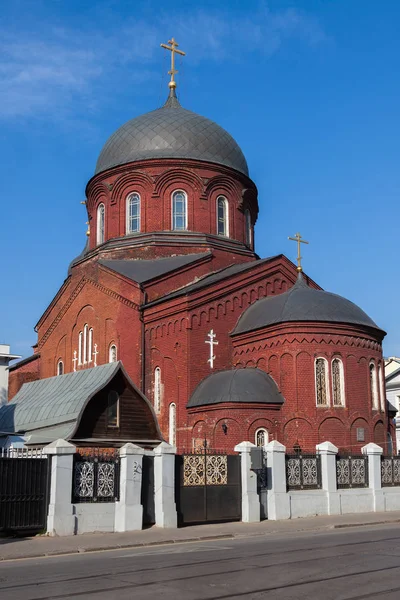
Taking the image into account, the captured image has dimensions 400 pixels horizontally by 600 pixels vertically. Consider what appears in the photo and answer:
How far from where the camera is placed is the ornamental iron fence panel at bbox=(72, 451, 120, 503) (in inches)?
592

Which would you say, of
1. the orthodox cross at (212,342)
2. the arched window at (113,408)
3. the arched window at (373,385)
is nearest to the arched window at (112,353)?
the orthodox cross at (212,342)

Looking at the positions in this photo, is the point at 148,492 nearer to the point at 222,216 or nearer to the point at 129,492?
the point at 129,492

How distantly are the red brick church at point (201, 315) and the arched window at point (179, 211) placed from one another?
0.19 feet

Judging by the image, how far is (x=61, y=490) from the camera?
14578 millimetres

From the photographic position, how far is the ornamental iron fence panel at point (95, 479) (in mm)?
15047

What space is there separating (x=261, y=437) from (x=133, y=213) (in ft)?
43.1

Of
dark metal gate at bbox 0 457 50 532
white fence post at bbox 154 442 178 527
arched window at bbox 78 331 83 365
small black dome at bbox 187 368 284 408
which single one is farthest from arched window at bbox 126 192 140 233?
dark metal gate at bbox 0 457 50 532

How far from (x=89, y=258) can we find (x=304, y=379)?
12880 millimetres

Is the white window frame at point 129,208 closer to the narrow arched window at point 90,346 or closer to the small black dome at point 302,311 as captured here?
the narrow arched window at point 90,346

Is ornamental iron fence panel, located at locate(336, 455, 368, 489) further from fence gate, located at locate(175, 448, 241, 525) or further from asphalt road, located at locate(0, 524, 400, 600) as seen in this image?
asphalt road, located at locate(0, 524, 400, 600)

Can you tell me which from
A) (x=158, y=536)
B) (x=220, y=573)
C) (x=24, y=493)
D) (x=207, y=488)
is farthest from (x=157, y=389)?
(x=220, y=573)

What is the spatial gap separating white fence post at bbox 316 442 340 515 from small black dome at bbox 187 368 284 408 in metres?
5.14

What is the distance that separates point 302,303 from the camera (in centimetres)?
2614

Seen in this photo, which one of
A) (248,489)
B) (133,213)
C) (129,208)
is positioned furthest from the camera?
(129,208)
